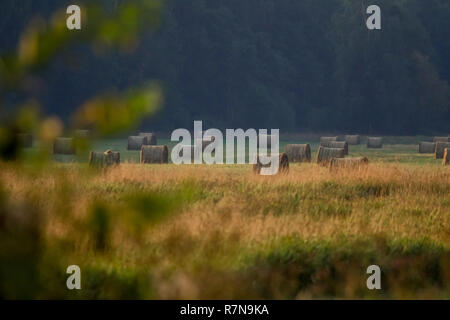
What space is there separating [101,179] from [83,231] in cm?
1760

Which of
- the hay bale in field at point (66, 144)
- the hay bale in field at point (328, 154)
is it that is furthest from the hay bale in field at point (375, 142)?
the hay bale in field at point (66, 144)

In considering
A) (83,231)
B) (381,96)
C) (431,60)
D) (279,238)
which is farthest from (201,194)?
(431,60)

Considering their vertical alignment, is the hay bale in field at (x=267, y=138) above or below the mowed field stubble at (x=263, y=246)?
below

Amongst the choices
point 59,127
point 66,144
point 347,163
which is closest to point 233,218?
point 66,144

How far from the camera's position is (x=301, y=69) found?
8650 centimetres

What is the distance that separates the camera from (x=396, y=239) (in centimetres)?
1393

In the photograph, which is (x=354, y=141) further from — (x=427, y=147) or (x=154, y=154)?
(x=154, y=154)

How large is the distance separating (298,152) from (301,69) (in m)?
51.3

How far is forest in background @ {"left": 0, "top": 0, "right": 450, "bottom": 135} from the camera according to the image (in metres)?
78.8

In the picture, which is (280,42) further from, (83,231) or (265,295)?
(83,231)

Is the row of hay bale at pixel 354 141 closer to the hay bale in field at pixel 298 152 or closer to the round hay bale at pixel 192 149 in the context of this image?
the hay bale in field at pixel 298 152

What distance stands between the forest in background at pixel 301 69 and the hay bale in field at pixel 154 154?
39.8 m

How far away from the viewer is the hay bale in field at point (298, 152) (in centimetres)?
3603
